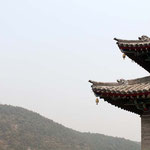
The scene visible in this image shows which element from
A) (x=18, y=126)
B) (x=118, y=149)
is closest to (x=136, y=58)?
(x=18, y=126)

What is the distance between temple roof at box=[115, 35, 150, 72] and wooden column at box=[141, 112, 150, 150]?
102 inches

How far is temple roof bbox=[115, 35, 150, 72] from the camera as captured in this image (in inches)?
499

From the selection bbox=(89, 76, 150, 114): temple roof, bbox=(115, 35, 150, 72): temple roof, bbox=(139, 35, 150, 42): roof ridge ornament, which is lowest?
bbox=(89, 76, 150, 114): temple roof

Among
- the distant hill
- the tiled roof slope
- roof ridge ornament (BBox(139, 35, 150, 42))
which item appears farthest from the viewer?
the distant hill

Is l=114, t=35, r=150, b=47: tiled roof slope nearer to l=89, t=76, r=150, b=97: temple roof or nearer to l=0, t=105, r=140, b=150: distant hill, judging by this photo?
l=89, t=76, r=150, b=97: temple roof

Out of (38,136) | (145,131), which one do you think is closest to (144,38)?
(145,131)

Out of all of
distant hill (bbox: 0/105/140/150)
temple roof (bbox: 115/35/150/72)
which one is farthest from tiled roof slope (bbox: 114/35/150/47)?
distant hill (bbox: 0/105/140/150)

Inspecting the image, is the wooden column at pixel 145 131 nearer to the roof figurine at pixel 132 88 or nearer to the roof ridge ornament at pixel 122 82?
the roof figurine at pixel 132 88

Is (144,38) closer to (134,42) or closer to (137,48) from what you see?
(134,42)

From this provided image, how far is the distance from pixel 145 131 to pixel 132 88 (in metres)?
1.78

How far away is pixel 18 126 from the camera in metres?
111

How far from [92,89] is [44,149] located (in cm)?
8549

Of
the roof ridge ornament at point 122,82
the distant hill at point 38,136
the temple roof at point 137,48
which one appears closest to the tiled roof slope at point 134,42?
the temple roof at point 137,48

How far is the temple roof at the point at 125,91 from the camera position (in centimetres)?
1140
